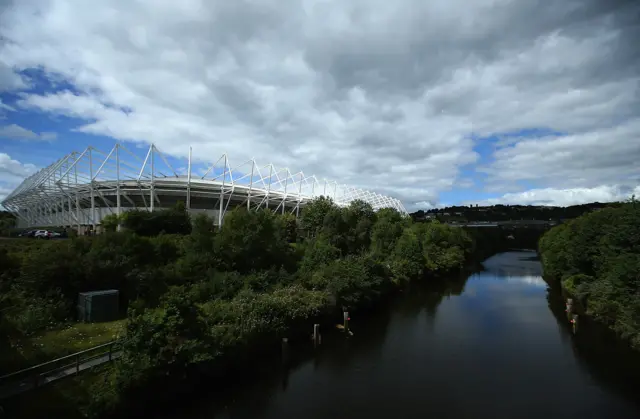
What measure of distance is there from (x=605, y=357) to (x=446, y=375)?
867 centimetres

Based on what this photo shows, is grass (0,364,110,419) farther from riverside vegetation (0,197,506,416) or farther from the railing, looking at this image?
the railing

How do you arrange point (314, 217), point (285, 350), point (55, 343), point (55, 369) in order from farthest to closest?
1. point (314, 217)
2. point (285, 350)
3. point (55, 343)
4. point (55, 369)

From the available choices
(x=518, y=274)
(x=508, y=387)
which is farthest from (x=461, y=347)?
(x=518, y=274)

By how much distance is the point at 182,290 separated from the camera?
17.9 meters

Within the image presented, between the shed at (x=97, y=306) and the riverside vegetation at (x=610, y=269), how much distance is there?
948 inches

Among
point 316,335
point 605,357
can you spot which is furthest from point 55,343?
point 605,357

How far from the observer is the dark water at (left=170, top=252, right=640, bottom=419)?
512 inches

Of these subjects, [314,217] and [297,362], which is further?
[314,217]

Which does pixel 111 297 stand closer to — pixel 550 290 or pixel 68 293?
pixel 68 293

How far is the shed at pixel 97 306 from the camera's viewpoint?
16031mm

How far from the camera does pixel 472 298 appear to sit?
31766 millimetres

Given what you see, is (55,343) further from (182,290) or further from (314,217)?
(314,217)

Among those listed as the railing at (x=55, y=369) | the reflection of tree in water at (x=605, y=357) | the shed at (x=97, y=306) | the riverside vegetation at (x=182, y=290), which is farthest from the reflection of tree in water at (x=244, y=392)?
the reflection of tree in water at (x=605, y=357)

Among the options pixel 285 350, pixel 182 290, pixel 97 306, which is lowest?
pixel 285 350
